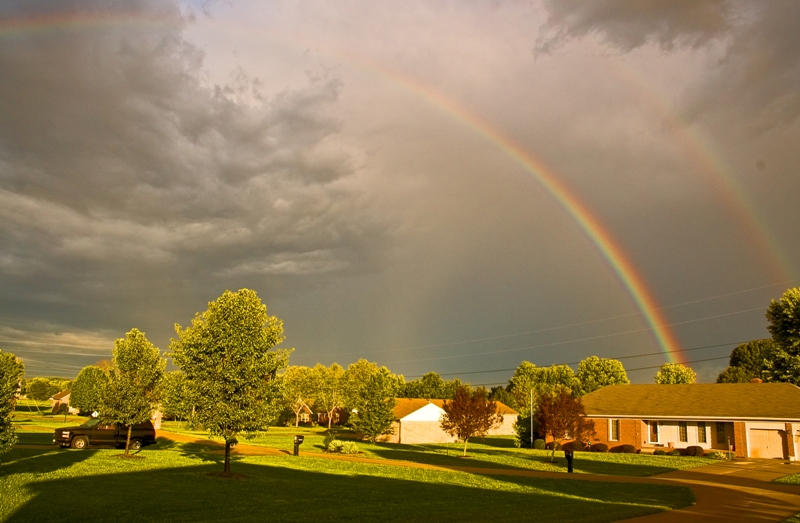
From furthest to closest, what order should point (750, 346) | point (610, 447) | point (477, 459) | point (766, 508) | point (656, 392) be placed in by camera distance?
point (750, 346), point (656, 392), point (610, 447), point (477, 459), point (766, 508)

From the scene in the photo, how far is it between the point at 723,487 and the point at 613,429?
3065 centimetres

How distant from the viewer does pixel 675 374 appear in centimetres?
9425

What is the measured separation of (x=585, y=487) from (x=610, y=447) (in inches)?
1227

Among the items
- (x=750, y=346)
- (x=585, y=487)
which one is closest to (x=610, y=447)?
(x=585, y=487)

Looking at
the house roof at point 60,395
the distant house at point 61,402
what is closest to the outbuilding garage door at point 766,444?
the distant house at point 61,402

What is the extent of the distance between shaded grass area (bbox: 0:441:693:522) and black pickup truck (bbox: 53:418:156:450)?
5.92 meters

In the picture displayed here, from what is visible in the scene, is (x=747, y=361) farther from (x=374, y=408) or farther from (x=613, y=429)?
(x=374, y=408)

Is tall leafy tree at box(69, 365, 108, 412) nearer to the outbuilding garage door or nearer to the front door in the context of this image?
the front door

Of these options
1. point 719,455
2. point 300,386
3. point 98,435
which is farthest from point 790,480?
point 300,386

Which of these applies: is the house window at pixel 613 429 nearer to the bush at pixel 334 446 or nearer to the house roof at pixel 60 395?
the bush at pixel 334 446

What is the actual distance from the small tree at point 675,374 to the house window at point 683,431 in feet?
152

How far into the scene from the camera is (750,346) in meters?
106

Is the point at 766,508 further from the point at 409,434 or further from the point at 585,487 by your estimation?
the point at 409,434

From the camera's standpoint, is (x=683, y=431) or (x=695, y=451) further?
(x=683, y=431)
